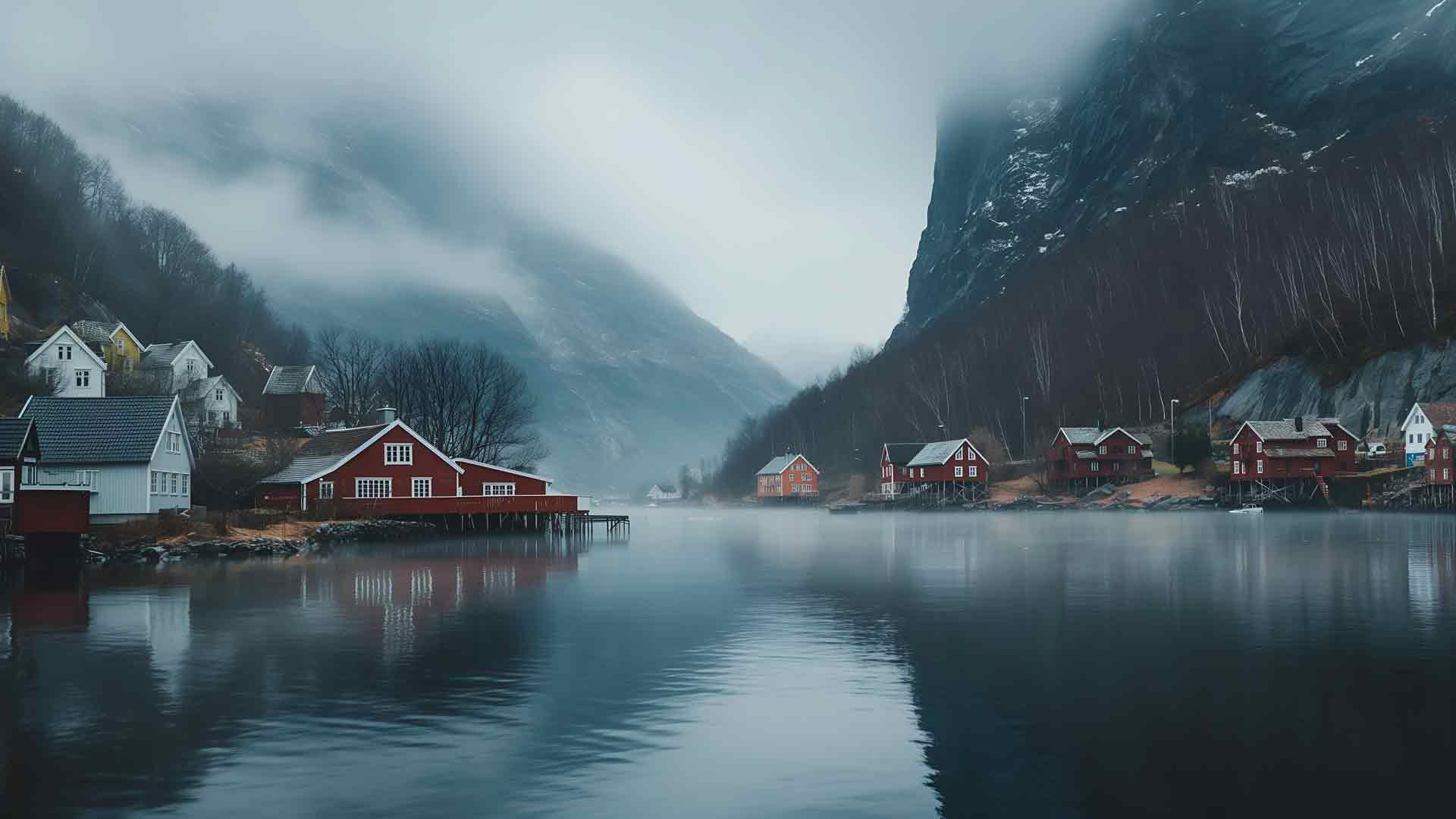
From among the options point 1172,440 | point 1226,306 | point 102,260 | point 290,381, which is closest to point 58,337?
point 290,381

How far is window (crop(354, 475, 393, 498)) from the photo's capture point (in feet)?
263

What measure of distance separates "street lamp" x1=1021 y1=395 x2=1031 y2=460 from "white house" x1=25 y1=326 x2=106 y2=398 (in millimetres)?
111684

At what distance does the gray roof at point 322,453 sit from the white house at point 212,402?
71.2 feet

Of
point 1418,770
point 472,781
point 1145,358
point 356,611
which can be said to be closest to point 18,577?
point 356,611

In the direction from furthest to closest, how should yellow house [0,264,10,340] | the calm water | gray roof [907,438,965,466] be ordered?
1. gray roof [907,438,965,466]
2. yellow house [0,264,10,340]
3. the calm water

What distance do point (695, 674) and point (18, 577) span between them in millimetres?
34276

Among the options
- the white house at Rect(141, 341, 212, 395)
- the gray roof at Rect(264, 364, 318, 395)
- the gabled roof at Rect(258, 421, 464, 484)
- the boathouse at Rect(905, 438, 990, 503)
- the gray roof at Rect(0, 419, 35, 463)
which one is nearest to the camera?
the gray roof at Rect(0, 419, 35, 463)

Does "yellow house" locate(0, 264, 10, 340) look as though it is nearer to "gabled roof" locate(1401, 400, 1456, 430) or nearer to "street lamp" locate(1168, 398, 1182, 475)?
"street lamp" locate(1168, 398, 1182, 475)

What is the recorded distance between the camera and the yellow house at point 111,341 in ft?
371

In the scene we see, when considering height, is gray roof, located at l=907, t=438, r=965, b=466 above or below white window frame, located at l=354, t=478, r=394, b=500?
above

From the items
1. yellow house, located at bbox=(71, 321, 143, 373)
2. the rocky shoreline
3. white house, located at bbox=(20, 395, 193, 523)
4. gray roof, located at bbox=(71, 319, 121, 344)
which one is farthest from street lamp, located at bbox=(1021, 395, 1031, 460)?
white house, located at bbox=(20, 395, 193, 523)

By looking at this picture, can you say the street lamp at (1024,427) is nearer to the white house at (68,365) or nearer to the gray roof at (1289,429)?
the gray roof at (1289,429)

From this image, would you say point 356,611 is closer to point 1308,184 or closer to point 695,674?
point 695,674

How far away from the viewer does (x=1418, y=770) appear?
15.1m
